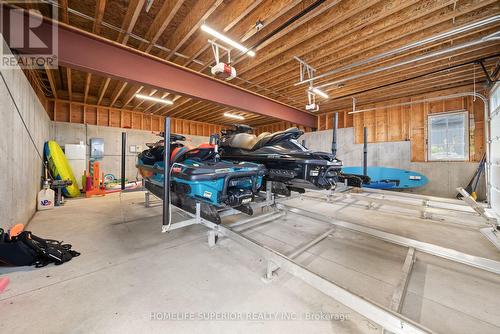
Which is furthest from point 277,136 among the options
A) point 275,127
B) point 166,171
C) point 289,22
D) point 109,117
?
point 109,117

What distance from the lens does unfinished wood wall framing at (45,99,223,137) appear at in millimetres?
6980

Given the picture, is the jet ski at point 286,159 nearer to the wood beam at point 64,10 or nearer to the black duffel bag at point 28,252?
the black duffel bag at point 28,252

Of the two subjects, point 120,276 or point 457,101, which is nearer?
point 120,276

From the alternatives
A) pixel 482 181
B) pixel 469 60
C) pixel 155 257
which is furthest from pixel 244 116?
pixel 482 181

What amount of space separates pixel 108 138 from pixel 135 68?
579 cm

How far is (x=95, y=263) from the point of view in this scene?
1.88 m

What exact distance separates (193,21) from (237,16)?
776 mm

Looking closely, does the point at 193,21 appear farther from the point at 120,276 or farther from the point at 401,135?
the point at 401,135

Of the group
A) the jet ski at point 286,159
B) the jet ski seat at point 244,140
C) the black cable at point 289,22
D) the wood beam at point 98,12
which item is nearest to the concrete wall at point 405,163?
the jet ski at point 286,159

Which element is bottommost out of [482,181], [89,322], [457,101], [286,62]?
[89,322]

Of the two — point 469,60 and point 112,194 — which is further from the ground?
point 469,60

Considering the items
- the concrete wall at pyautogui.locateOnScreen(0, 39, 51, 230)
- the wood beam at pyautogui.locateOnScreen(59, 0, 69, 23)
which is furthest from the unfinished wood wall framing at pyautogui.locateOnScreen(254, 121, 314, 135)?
the concrete wall at pyautogui.locateOnScreen(0, 39, 51, 230)

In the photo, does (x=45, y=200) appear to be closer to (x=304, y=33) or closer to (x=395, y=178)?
(x=304, y=33)

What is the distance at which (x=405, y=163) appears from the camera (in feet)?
21.8
